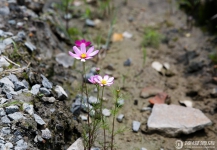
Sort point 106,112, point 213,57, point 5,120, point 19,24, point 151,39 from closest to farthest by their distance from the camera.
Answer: point 5,120 < point 106,112 < point 19,24 < point 213,57 < point 151,39

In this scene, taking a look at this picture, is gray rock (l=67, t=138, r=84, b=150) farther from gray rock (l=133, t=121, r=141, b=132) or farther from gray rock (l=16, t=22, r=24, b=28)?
gray rock (l=16, t=22, r=24, b=28)

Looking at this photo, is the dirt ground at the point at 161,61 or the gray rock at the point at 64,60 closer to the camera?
the dirt ground at the point at 161,61

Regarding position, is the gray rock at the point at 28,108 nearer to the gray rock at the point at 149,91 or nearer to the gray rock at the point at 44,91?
the gray rock at the point at 44,91

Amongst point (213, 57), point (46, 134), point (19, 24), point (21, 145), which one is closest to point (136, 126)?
point (46, 134)

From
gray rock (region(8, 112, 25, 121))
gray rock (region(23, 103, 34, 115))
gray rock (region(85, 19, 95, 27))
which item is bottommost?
gray rock (region(8, 112, 25, 121))

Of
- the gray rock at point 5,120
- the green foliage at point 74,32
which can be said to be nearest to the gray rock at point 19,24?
the green foliage at point 74,32

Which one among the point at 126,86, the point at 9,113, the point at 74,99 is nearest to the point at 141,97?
the point at 126,86

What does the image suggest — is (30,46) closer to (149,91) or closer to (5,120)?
(5,120)

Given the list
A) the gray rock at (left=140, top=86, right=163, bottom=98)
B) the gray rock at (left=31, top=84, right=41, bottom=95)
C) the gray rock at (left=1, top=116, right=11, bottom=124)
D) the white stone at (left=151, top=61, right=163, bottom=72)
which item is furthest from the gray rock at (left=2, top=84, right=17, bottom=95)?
the white stone at (left=151, top=61, right=163, bottom=72)
